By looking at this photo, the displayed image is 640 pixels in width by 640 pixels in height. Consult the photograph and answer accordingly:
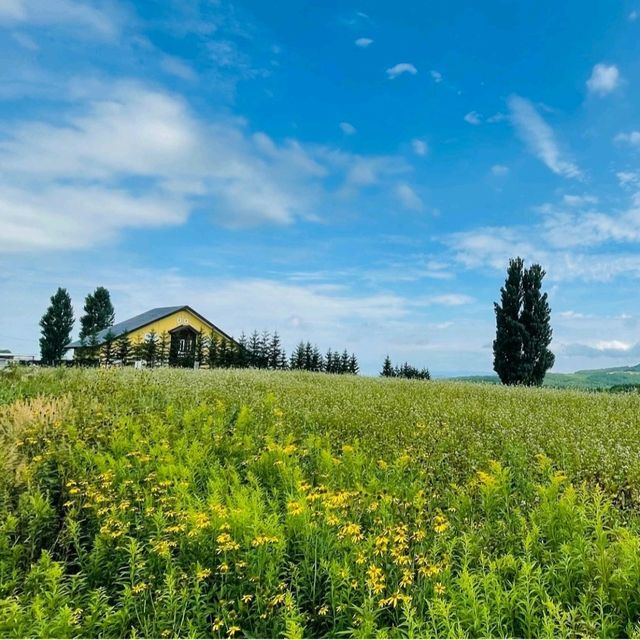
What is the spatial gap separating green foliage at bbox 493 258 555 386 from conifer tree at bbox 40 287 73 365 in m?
52.4

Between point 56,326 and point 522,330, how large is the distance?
55.3m

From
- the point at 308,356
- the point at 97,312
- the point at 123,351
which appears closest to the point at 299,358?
the point at 308,356

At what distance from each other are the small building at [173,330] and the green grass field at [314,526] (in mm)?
36642

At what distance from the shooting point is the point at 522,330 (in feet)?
113

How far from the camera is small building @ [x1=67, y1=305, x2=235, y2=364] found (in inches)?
1702

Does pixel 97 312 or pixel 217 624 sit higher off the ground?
pixel 97 312

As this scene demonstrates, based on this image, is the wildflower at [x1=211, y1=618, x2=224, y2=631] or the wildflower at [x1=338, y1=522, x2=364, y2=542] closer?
the wildflower at [x1=211, y1=618, x2=224, y2=631]

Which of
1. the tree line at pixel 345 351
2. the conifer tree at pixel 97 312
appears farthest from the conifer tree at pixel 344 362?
the conifer tree at pixel 97 312

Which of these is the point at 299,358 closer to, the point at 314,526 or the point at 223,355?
the point at 223,355

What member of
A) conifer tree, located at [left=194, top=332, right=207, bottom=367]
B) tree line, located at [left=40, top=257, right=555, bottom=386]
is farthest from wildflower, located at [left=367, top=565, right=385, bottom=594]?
conifer tree, located at [left=194, top=332, right=207, bottom=367]

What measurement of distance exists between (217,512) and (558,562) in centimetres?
308

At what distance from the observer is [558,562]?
3846mm

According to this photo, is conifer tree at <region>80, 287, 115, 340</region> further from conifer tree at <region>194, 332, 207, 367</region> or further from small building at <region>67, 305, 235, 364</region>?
conifer tree at <region>194, 332, 207, 367</region>

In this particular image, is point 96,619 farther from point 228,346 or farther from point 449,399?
point 228,346
